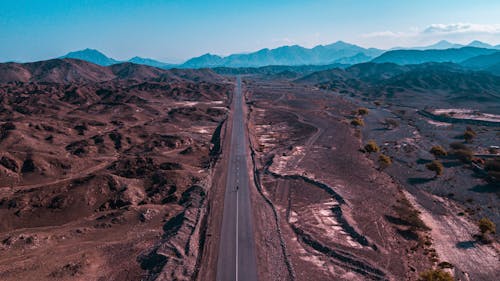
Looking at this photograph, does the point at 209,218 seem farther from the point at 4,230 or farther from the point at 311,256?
the point at 4,230

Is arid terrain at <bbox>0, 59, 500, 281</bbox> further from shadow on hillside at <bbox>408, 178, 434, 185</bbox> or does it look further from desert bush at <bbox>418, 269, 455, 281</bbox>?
desert bush at <bbox>418, 269, 455, 281</bbox>

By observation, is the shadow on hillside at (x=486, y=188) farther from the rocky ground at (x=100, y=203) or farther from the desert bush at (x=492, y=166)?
the rocky ground at (x=100, y=203)

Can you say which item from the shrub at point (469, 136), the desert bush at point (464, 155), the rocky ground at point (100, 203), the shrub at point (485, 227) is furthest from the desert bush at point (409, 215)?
the shrub at point (469, 136)

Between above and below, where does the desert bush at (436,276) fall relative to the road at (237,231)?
above

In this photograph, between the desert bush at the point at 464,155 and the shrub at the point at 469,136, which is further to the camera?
the shrub at the point at 469,136

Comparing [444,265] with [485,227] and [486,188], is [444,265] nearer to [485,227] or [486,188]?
[485,227]

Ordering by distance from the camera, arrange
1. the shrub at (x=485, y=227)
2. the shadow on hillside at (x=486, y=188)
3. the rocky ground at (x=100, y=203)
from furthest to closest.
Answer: the shadow on hillside at (x=486, y=188) < the shrub at (x=485, y=227) < the rocky ground at (x=100, y=203)

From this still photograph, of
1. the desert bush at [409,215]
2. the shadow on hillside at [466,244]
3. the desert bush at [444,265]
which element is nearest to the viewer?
the desert bush at [444,265]

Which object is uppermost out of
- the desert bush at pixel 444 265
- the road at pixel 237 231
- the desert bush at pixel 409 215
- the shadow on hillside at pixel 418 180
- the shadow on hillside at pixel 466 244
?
the road at pixel 237 231
